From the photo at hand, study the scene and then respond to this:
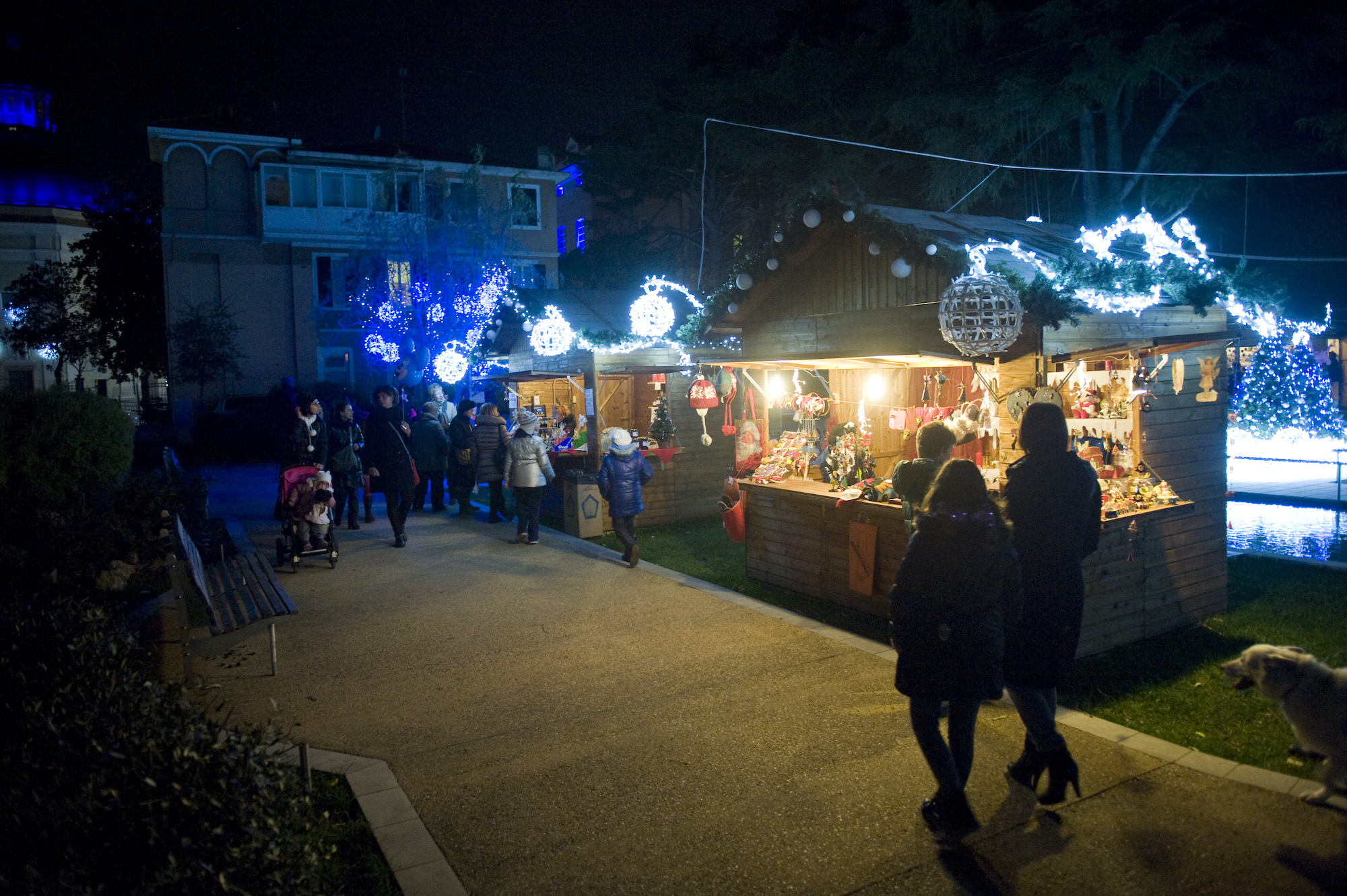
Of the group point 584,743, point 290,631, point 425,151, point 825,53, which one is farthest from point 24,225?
point 584,743

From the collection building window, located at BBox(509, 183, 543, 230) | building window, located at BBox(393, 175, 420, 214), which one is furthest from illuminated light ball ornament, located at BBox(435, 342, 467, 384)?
building window, located at BBox(509, 183, 543, 230)

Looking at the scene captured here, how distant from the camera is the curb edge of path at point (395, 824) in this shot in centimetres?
357

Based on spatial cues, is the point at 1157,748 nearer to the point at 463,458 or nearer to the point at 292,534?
the point at 292,534

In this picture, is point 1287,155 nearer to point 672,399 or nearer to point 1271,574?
point 1271,574

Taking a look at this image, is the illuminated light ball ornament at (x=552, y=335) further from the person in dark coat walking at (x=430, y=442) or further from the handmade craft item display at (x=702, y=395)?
the handmade craft item display at (x=702, y=395)

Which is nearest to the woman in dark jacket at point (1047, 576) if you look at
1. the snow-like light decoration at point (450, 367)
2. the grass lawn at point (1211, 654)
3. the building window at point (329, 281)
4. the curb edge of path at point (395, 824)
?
the grass lawn at point (1211, 654)

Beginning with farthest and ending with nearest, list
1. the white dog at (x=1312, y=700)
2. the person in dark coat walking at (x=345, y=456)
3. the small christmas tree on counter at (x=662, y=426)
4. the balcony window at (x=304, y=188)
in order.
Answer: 1. the balcony window at (x=304, y=188)
2. the small christmas tree on counter at (x=662, y=426)
3. the person in dark coat walking at (x=345, y=456)
4. the white dog at (x=1312, y=700)

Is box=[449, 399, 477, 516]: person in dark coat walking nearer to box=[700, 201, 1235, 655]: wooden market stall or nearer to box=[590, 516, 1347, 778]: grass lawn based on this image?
box=[590, 516, 1347, 778]: grass lawn

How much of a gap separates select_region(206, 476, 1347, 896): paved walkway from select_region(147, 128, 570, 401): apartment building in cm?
2390

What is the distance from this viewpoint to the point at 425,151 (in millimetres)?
34125

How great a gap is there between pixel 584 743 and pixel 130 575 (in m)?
6.09

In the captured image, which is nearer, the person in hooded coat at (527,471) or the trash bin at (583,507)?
the person in hooded coat at (527,471)

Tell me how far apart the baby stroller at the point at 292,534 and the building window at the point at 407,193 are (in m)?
18.3

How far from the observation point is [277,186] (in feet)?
102
